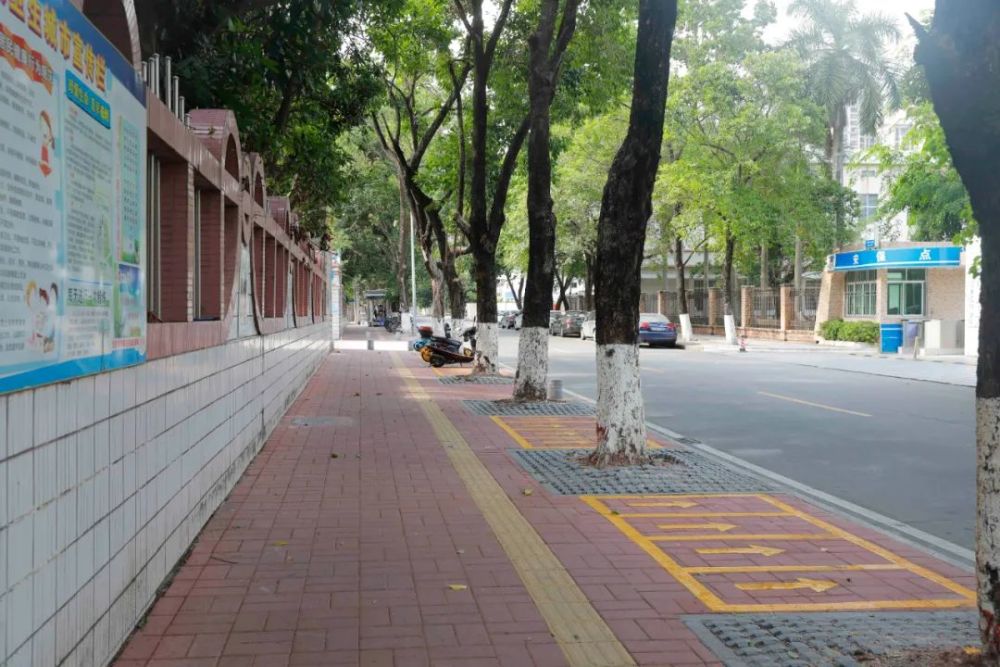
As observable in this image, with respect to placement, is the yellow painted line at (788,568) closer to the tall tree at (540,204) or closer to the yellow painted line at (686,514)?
the yellow painted line at (686,514)

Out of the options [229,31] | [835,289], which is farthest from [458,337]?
[835,289]

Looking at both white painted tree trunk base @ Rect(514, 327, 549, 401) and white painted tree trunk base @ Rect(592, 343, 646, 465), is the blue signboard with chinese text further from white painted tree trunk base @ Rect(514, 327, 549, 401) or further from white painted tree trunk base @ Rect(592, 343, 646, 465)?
white painted tree trunk base @ Rect(592, 343, 646, 465)

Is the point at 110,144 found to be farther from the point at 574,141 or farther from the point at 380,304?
the point at 380,304

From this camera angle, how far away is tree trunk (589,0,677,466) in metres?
9.12

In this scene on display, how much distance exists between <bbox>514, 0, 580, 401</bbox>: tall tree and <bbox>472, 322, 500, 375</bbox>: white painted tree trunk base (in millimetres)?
4028

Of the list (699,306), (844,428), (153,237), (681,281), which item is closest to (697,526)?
(153,237)

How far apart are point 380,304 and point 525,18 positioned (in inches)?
2523

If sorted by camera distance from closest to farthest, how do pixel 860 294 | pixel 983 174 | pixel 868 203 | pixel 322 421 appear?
pixel 983 174, pixel 322 421, pixel 860 294, pixel 868 203

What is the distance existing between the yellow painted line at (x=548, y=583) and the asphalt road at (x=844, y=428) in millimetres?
2995

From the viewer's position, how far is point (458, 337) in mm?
24906

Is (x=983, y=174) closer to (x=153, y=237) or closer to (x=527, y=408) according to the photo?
(x=153, y=237)

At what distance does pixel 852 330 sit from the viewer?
112 feet

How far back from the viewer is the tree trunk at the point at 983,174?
13.2 feet

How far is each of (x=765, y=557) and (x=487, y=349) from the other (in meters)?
13.5
